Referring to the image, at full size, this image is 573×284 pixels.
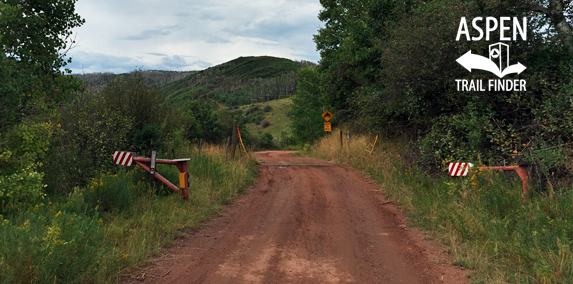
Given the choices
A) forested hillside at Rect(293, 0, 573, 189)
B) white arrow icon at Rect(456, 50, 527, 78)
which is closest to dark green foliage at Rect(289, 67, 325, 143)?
forested hillside at Rect(293, 0, 573, 189)

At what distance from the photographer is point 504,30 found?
10.0 metres

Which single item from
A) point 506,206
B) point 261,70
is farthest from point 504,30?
point 261,70

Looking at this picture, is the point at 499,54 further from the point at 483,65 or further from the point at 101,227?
the point at 101,227

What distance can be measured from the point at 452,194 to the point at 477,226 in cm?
203

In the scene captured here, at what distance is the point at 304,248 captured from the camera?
599 centimetres

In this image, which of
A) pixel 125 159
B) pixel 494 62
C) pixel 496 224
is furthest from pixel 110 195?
pixel 494 62

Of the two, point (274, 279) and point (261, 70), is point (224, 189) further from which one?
point (261, 70)

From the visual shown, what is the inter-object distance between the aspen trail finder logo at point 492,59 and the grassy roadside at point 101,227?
22.9ft

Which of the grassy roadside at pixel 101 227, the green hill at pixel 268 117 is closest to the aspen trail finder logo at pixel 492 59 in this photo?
the grassy roadside at pixel 101 227

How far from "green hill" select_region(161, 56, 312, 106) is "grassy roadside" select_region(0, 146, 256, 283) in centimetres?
9230

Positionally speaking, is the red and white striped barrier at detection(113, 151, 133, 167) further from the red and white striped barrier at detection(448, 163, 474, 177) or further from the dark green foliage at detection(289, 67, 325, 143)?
the dark green foliage at detection(289, 67, 325, 143)

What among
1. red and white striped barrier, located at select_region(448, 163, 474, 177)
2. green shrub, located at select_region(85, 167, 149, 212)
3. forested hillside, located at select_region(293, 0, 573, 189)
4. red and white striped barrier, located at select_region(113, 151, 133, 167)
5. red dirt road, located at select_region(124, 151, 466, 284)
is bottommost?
red dirt road, located at select_region(124, 151, 466, 284)

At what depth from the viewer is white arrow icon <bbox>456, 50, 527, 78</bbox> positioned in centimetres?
979

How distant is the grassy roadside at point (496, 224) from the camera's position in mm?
4742
